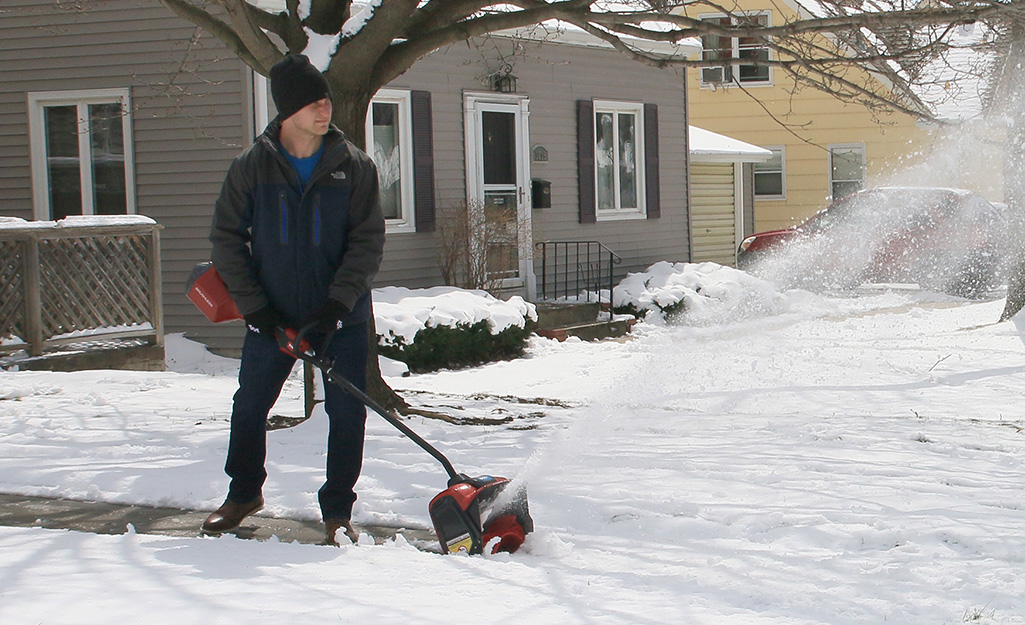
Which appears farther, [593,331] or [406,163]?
[593,331]

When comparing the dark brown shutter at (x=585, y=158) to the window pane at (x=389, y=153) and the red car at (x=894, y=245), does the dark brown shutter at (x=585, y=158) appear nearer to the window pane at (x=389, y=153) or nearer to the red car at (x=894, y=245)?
the window pane at (x=389, y=153)

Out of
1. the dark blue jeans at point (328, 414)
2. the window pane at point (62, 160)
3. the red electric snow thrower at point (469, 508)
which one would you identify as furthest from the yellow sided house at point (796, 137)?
the red electric snow thrower at point (469, 508)

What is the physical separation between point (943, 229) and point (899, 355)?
7.07 m

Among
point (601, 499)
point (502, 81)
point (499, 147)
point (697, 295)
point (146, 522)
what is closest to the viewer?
point (146, 522)

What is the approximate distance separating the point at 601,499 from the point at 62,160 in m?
10.1

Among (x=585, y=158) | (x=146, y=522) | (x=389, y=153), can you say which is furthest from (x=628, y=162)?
(x=146, y=522)

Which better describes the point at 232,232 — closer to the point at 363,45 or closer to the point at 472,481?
the point at 472,481

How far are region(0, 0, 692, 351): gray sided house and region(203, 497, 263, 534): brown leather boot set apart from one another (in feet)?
A: 21.1

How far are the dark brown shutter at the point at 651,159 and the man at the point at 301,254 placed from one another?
13.4 m

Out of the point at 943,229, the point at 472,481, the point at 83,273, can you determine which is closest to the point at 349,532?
the point at 472,481

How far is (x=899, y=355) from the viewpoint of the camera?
441 inches

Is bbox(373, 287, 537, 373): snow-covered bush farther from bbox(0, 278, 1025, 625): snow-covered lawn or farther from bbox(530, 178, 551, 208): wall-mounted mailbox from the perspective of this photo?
bbox(530, 178, 551, 208): wall-mounted mailbox

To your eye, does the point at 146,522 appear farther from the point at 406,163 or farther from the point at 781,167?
the point at 781,167

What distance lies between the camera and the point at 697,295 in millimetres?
15789
